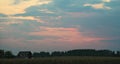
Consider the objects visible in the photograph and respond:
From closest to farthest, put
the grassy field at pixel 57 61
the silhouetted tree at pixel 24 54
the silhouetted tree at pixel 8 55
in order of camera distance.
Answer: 1. the grassy field at pixel 57 61
2. the silhouetted tree at pixel 24 54
3. the silhouetted tree at pixel 8 55

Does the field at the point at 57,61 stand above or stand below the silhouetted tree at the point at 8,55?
below

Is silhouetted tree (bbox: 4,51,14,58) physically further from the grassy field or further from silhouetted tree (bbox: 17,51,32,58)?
the grassy field

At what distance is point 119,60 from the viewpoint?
4097 cm

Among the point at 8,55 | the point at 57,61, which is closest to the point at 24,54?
the point at 8,55

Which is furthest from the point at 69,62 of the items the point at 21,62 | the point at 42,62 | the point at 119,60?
the point at 119,60

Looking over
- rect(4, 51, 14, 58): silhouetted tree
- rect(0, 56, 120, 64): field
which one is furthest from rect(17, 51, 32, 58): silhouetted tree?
rect(0, 56, 120, 64): field

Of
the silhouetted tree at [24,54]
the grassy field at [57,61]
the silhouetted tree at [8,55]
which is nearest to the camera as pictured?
the grassy field at [57,61]

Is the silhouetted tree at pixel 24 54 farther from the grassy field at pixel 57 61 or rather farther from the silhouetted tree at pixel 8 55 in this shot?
the grassy field at pixel 57 61

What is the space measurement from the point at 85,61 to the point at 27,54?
1504cm

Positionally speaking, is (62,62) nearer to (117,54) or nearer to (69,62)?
(69,62)

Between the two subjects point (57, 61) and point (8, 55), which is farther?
point (8, 55)

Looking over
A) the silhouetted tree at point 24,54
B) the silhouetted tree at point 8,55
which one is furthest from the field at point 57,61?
the silhouetted tree at point 8,55

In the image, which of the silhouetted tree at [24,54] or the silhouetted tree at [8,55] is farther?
the silhouetted tree at [8,55]

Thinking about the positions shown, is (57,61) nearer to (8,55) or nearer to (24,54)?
(24,54)
